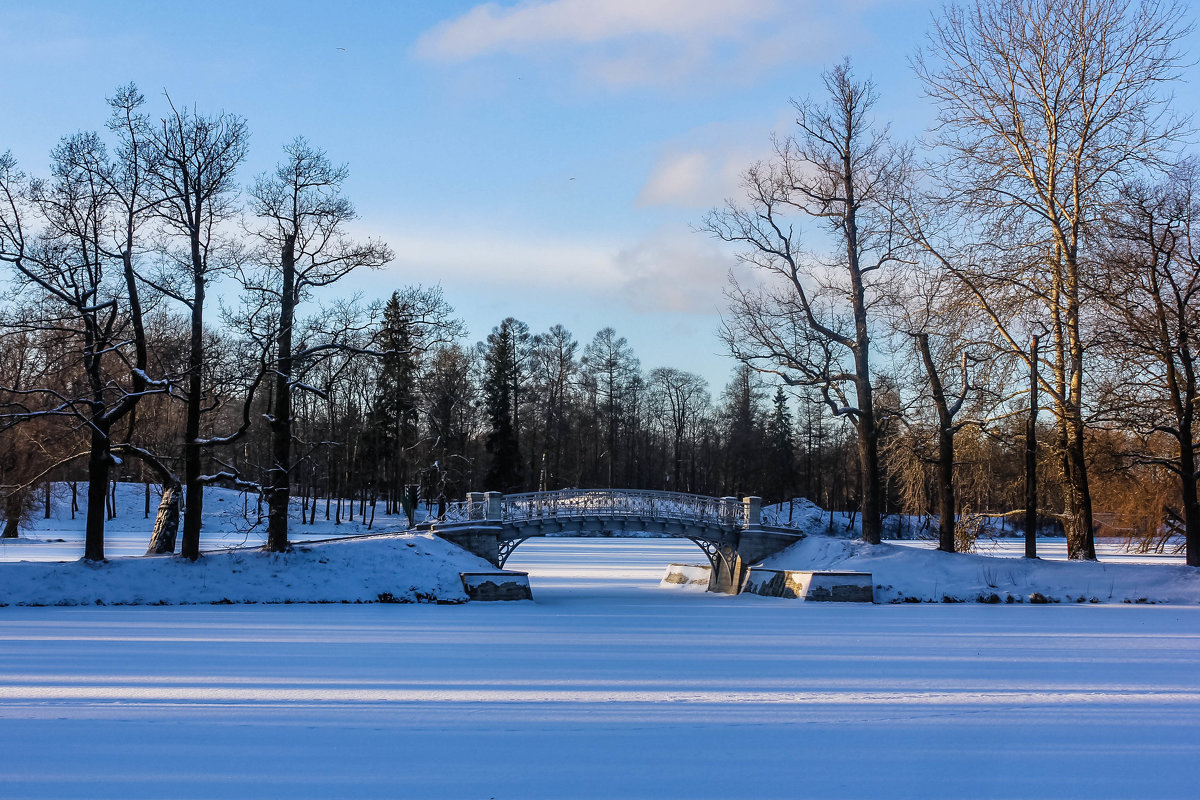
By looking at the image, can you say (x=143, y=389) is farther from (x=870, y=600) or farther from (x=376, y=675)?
(x=870, y=600)

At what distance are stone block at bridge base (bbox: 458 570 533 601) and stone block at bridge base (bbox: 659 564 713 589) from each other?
8578mm

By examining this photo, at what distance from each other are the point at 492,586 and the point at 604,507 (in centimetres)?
503

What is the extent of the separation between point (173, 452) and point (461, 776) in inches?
1108

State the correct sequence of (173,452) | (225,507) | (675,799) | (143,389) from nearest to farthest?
(675,799) < (143,389) < (173,452) < (225,507)

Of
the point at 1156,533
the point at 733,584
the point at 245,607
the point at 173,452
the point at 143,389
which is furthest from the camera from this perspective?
the point at 1156,533

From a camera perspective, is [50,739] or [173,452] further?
[173,452]

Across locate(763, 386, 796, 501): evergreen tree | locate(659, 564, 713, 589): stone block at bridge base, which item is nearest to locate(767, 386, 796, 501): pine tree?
locate(763, 386, 796, 501): evergreen tree

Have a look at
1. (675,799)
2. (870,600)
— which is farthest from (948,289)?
(675,799)

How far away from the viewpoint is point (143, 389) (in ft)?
69.6

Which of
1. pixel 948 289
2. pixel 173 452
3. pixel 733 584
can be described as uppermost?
pixel 948 289

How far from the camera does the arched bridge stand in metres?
25.3

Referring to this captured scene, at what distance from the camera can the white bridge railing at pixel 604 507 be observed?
25.3 meters

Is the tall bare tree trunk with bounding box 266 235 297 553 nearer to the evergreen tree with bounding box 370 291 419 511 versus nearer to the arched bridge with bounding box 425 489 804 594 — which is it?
the arched bridge with bounding box 425 489 804 594

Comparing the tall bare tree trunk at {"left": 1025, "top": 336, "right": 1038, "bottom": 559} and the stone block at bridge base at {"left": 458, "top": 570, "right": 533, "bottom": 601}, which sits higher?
the tall bare tree trunk at {"left": 1025, "top": 336, "right": 1038, "bottom": 559}
